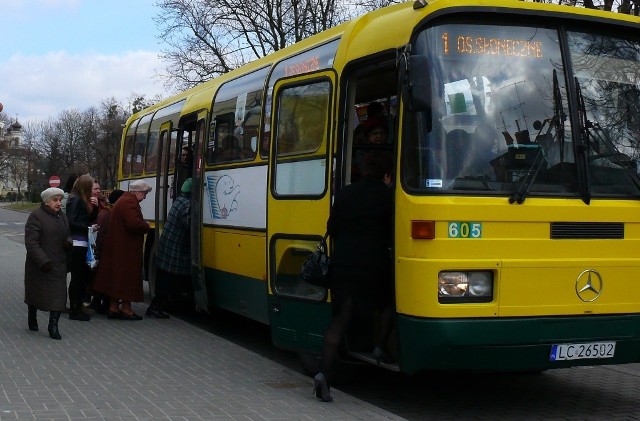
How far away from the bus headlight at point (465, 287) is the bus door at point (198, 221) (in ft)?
17.6

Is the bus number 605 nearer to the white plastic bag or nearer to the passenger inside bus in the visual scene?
the passenger inside bus

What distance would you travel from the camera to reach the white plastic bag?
40.6 ft

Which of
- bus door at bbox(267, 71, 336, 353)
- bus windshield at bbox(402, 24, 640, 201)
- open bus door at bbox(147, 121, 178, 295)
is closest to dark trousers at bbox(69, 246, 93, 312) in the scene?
open bus door at bbox(147, 121, 178, 295)

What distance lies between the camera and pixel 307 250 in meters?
8.28

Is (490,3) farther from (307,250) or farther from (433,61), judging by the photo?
(307,250)

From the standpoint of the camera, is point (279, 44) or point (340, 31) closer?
point (340, 31)

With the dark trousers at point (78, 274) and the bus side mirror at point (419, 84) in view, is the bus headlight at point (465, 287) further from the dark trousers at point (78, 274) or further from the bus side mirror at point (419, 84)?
the dark trousers at point (78, 274)

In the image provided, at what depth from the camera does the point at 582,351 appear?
6.96 meters

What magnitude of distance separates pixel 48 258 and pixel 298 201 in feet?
11.8

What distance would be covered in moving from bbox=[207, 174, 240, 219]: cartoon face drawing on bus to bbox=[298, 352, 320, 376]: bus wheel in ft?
7.14

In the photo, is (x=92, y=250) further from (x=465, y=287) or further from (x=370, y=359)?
(x=465, y=287)

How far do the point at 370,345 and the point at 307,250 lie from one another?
3.57ft

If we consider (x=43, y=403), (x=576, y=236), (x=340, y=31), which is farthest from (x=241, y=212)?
A: (x=576, y=236)

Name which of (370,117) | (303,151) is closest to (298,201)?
(303,151)
